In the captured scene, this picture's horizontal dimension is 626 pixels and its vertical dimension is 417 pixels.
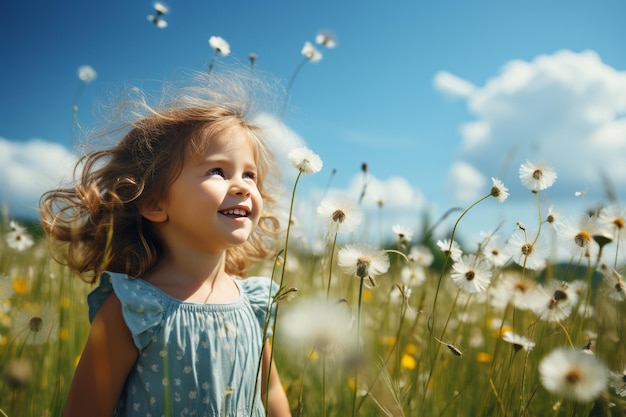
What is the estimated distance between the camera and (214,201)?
134 cm

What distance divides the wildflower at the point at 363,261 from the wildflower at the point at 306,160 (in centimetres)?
20

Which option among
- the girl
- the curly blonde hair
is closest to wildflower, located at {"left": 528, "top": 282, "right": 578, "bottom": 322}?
the girl

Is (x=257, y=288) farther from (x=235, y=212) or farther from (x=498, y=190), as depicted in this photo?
(x=498, y=190)

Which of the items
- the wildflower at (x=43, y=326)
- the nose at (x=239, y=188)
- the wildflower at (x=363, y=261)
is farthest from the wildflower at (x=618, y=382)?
Answer: the wildflower at (x=43, y=326)

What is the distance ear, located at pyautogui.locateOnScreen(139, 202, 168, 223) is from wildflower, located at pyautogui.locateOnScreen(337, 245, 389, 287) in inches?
23.4

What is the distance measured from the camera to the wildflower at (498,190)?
3.98ft

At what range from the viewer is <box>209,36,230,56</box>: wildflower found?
6.70 ft

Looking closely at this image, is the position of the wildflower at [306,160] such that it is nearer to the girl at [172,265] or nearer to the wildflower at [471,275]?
the girl at [172,265]

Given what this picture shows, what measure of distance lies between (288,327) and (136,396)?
60 centimetres

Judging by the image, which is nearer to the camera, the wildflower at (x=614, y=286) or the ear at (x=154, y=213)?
the wildflower at (x=614, y=286)

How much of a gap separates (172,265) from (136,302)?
7.0 inches

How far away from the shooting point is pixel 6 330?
93.2 inches

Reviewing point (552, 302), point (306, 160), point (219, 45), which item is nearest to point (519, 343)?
point (552, 302)

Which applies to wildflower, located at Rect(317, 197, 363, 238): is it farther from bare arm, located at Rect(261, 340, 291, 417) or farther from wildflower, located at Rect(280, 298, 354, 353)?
bare arm, located at Rect(261, 340, 291, 417)
